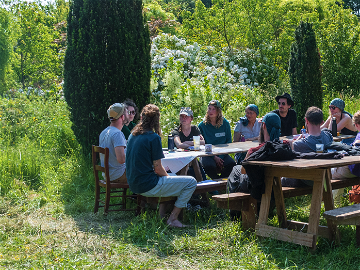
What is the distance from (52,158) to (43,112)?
9.73 ft

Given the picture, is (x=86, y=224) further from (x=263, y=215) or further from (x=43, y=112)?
(x=43, y=112)

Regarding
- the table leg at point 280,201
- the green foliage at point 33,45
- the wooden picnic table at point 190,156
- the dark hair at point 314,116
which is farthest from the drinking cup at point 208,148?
the green foliage at point 33,45

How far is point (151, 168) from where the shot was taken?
182 inches

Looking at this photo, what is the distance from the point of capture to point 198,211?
5188 millimetres

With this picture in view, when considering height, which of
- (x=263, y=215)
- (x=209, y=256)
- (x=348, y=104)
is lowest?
(x=209, y=256)

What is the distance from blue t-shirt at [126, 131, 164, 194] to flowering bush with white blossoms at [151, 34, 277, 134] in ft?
13.7

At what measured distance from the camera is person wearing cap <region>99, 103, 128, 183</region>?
514 cm

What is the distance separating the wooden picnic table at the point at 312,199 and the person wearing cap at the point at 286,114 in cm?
299

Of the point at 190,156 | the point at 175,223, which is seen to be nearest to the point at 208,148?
the point at 190,156

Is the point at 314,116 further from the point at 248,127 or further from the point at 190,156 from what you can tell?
the point at 248,127

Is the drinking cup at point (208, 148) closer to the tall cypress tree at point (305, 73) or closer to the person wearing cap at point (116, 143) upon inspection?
the person wearing cap at point (116, 143)

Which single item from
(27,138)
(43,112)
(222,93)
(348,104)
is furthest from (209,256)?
(348,104)

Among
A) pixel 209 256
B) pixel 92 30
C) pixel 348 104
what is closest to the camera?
pixel 209 256

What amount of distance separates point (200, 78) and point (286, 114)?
15.6 ft
